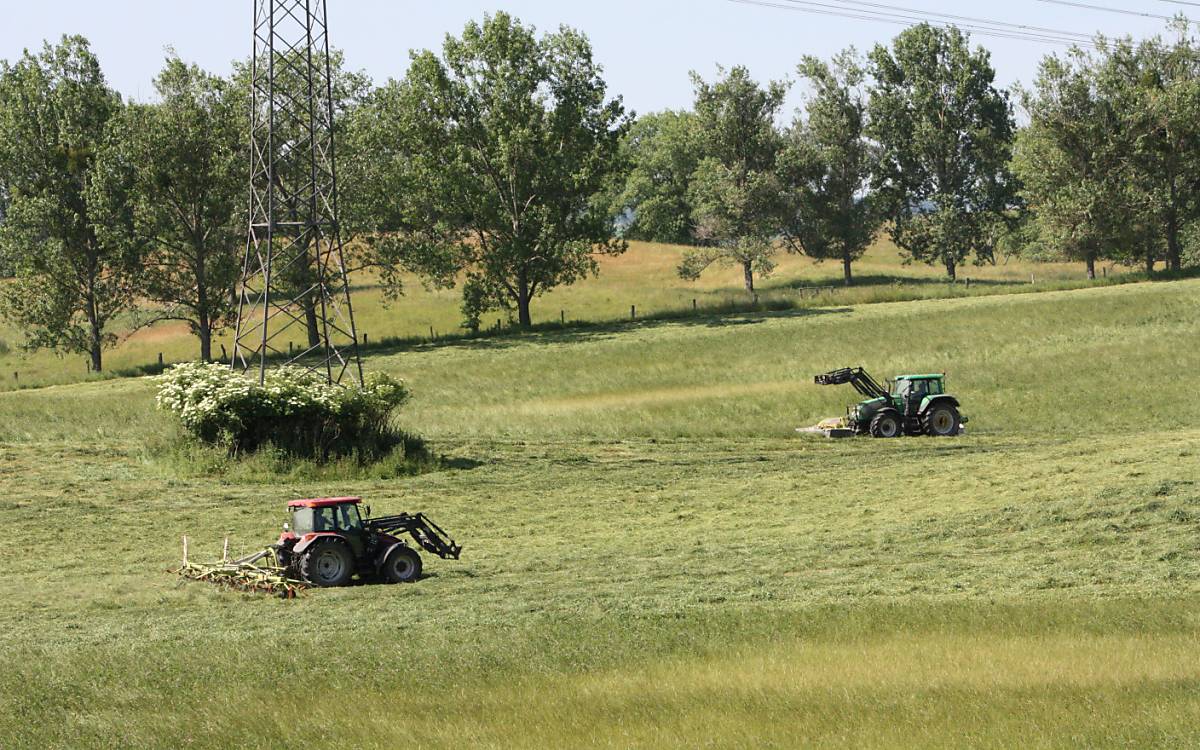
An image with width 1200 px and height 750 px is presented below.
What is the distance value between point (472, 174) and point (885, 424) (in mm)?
37749

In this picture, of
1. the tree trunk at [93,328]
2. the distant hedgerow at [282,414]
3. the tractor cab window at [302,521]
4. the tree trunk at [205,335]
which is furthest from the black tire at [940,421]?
the tree trunk at [93,328]

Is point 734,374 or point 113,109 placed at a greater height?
point 113,109

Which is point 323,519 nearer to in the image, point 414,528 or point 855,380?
point 414,528

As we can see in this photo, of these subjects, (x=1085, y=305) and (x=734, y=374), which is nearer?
(x=734, y=374)

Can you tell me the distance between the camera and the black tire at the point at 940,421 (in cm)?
4128

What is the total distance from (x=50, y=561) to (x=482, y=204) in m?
50.7

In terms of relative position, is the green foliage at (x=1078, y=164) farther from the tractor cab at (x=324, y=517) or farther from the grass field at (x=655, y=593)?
the tractor cab at (x=324, y=517)

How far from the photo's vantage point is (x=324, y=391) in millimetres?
35688

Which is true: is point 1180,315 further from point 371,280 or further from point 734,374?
point 371,280

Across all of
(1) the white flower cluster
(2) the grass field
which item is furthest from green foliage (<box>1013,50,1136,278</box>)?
(1) the white flower cluster

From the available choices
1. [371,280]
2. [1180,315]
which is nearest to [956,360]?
[1180,315]

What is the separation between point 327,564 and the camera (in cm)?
2108

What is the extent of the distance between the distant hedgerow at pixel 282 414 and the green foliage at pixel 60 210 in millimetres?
34455

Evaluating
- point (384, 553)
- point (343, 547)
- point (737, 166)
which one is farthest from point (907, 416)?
point (737, 166)
